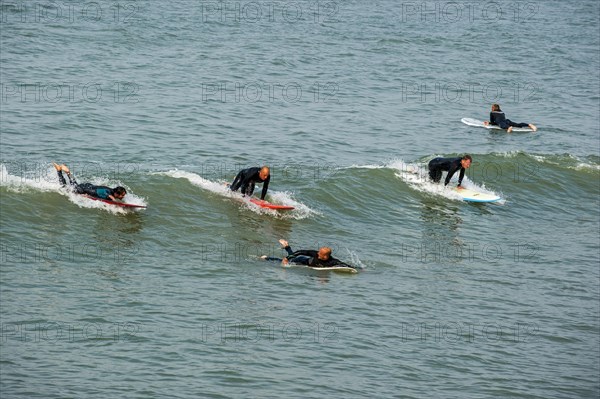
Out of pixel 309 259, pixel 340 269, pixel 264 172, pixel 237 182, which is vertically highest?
pixel 264 172

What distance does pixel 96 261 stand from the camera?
888 inches

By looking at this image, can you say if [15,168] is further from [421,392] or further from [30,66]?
[421,392]

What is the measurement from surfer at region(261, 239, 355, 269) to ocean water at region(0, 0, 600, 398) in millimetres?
255

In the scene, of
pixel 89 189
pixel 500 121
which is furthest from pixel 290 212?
pixel 500 121

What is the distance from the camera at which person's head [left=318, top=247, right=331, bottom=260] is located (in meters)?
22.6

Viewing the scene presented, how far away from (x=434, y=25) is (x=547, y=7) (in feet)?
36.1

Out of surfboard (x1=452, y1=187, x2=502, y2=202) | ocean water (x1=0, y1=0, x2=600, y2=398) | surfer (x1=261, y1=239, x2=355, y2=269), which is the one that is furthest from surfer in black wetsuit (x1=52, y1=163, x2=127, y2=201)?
surfboard (x1=452, y1=187, x2=502, y2=202)

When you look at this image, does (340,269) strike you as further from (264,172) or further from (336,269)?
(264,172)

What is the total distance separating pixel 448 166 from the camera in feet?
98.4

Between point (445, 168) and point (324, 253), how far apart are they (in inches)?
349

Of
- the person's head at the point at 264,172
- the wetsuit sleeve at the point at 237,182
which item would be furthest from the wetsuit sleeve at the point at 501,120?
the person's head at the point at 264,172

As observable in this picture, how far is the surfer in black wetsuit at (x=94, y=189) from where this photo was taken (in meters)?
25.2

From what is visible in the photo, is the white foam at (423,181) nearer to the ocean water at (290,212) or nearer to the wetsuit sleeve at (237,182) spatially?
the ocean water at (290,212)

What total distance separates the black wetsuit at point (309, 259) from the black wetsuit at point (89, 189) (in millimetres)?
5264
